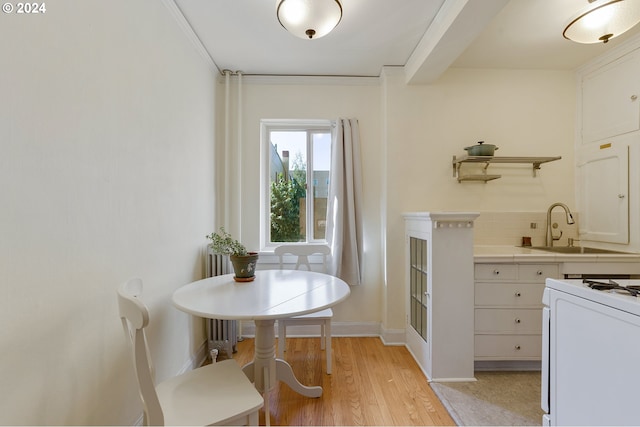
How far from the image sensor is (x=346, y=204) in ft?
8.49

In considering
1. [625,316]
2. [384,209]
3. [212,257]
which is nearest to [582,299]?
[625,316]

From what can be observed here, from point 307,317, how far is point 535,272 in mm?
1762

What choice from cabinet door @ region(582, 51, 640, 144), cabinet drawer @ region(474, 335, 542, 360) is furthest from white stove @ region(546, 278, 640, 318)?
cabinet door @ region(582, 51, 640, 144)

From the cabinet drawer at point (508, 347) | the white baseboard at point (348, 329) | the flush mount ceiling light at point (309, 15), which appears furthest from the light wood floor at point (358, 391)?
the flush mount ceiling light at point (309, 15)

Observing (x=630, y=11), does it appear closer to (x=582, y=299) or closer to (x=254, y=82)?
(x=582, y=299)

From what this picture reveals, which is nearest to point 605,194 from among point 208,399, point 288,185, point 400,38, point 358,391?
point 400,38

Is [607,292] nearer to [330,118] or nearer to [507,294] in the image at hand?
[507,294]

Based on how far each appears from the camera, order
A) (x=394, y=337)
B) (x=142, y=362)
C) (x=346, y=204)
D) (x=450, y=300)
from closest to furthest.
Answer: (x=142, y=362) → (x=450, y=300) → (x=394, y=337) → (x=346, y=204)

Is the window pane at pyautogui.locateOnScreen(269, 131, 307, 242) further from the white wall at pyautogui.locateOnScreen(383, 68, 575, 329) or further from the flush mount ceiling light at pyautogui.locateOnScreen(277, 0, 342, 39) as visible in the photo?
the flush mount ceiling light at pyautogui.locateOnScreen(277, 0, 342, 39)

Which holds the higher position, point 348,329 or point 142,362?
point 142,362

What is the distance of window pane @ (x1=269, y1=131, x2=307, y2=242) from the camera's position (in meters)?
2.83

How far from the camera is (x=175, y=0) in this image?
1719 millimetres

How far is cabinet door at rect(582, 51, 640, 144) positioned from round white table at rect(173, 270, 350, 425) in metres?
2.67

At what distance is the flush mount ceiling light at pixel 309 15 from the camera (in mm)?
1442
